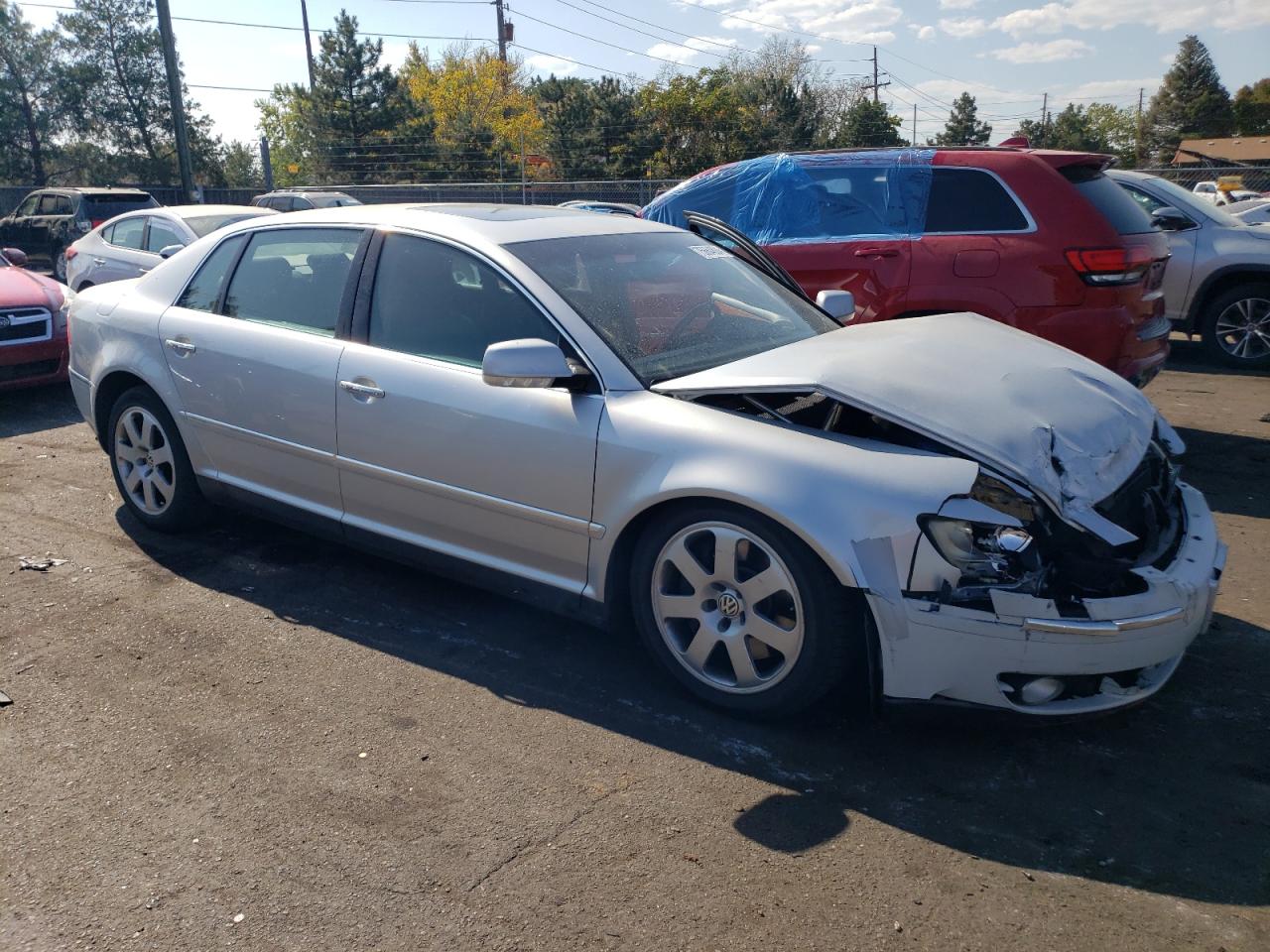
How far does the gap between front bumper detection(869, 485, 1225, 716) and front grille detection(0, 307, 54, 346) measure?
755 centimetres

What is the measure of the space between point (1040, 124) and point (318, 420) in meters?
79.3

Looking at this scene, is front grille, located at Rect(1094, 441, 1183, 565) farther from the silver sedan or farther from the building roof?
the building roof

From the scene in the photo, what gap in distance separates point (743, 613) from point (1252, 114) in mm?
89898

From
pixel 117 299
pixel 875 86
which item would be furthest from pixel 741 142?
pixel 117 299

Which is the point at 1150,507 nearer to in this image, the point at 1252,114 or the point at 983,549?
the point at 983,549

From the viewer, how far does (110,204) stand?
18.6 m

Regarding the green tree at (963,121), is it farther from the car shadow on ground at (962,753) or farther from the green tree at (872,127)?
the car shadow on ground at (962,753)

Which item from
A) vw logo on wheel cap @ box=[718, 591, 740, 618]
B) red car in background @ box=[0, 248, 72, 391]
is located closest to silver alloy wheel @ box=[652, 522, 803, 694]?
vw logo on wheel cap @ box=[718, 591, 740, 618]

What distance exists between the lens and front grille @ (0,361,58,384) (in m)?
7.94

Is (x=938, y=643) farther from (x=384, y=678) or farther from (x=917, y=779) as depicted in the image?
(x=384, y=678)

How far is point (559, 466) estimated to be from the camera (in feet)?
11.6

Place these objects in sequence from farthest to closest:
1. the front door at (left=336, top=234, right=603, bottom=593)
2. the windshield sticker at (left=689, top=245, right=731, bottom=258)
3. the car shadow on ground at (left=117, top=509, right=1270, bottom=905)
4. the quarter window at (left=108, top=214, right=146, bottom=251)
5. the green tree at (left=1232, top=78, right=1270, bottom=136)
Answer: the green tree at (left=1232, top=78, right=1270, bottom=136)
the quarter window at (left=108, top=214, right=146, bottom=251)
the windshield sticker at (left=689, top=245, right=731, bottom=258)
the front door at (left=336, top=234, right=603, bottom=593)
the car shadow on ground at (left=117, top=509, right=1270, bottom=905)

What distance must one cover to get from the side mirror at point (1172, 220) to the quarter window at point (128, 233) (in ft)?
32.9

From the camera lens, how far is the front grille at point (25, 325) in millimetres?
7930
